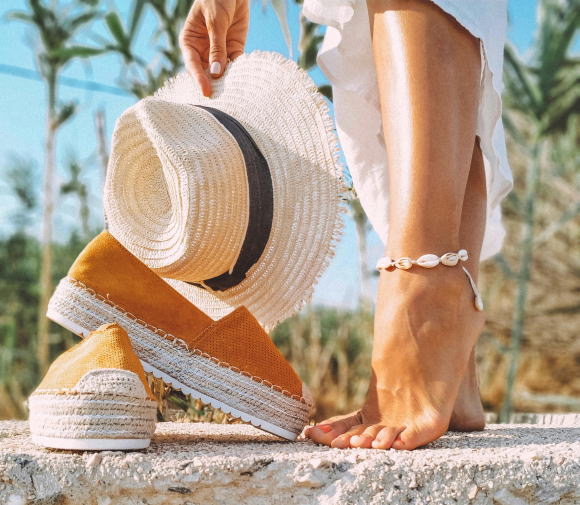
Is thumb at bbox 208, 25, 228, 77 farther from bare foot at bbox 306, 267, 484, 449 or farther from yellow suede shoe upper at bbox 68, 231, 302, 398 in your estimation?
bare foot at bbox 306, 267, 484, 449

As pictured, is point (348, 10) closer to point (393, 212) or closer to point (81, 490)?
point (393, 212)

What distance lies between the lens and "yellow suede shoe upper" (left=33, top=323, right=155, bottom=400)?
37.4 inches

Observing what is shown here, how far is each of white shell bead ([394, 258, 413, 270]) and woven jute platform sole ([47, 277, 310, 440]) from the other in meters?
0.27

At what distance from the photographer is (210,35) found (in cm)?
158

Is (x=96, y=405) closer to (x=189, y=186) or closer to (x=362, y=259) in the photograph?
(x=189, y=186)

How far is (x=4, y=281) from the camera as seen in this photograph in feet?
16.6

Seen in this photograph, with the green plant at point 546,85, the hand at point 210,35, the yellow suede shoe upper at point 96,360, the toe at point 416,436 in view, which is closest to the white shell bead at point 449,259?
the toe at point 416,436

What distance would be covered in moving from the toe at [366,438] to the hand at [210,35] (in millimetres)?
925

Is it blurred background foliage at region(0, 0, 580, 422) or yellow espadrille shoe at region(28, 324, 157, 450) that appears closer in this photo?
yellow espadrille shoe at region(28, 324, 157, 450)

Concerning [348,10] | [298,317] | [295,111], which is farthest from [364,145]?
[298,317]

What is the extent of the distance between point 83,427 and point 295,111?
81 centimetres

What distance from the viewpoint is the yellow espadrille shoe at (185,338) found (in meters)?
1.08

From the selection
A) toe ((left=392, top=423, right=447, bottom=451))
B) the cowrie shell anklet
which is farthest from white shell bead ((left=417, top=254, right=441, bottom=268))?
toe ((left=392, top=423, right=447, bottom=451))

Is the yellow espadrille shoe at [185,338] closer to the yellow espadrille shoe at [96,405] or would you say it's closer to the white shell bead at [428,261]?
the yellow espadrille shoe at [96,405]
